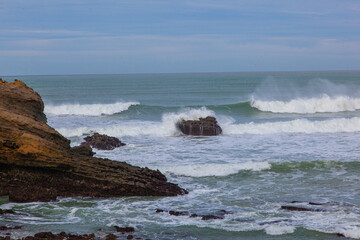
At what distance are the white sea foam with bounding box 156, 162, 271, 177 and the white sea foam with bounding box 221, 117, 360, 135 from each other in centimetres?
909

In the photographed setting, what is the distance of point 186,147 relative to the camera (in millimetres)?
21453

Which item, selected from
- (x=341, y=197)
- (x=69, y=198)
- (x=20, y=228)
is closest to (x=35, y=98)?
(x=69, y=198)

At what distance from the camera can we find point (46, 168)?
12.3 m

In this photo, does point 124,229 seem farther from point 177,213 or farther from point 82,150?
point 82,150

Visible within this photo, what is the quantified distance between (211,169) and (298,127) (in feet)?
41.5

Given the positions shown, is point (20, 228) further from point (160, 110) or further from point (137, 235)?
point (160, 110)

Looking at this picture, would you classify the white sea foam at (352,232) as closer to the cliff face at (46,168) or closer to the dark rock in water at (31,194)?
the cliff face at (46,168)

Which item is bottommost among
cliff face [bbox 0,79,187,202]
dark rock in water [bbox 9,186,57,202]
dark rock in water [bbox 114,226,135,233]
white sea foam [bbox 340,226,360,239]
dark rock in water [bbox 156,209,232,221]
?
white sea foam [bbox 340,226,360,239]

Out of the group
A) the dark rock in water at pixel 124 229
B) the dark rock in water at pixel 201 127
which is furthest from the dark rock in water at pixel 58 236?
the dark rock in water at pixel 201 127

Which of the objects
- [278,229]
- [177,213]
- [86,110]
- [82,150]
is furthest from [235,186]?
[86,110]

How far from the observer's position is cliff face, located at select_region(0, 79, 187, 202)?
12.0m

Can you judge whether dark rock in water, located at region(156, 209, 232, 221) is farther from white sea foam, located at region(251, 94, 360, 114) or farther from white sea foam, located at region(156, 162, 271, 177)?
white sea foam, located at region(251, 94, 360, 114)

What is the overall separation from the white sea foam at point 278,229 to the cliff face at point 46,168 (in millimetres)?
3874

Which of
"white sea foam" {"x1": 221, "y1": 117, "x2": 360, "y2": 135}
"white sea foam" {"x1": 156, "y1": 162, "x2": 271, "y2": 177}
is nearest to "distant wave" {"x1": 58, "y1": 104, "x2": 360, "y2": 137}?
"white sea foam" {"x1": 221, "y1": 117, "x2": 360, "y2": 135}
